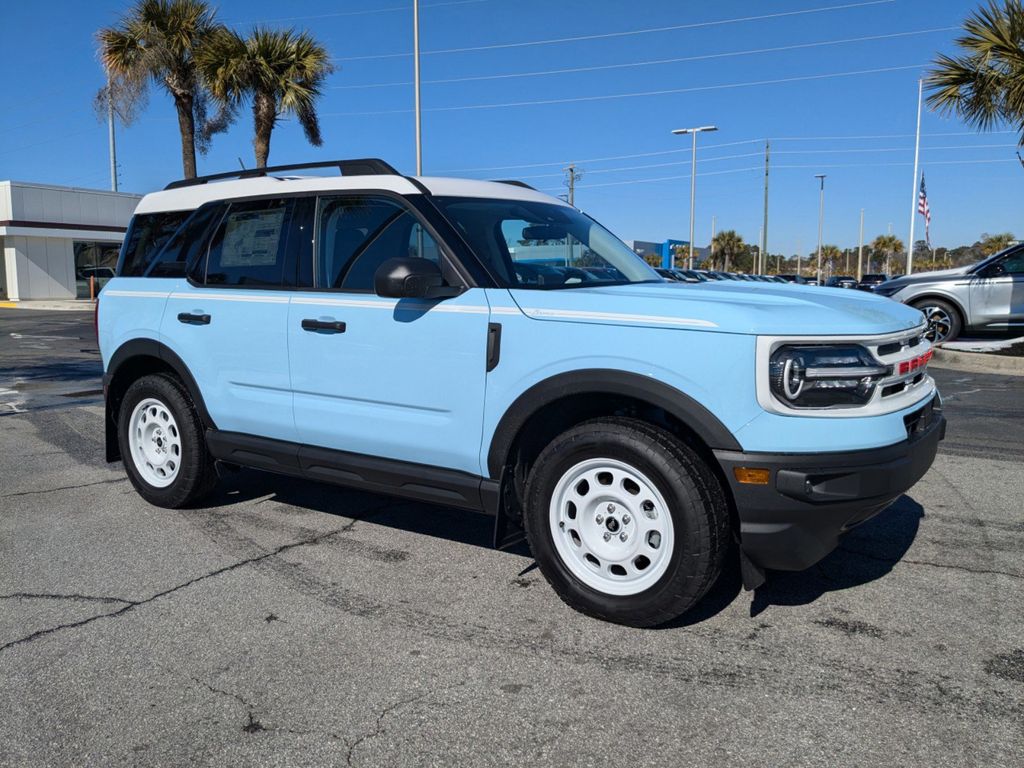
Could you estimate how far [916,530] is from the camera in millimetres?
4848

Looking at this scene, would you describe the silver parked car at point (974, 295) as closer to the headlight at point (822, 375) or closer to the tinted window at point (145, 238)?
the headlight at point (822, 375)

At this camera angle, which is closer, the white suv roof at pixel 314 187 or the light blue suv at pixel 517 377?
the light blue suv at pixel 517 377

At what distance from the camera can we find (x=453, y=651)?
11.1ft

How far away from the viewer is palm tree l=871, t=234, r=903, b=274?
100 meters

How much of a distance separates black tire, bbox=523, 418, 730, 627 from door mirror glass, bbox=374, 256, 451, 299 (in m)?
0.91

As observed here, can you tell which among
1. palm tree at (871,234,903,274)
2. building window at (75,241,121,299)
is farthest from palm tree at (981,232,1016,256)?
building window at (75,241,121,299)

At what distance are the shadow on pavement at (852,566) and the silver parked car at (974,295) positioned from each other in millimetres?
9577

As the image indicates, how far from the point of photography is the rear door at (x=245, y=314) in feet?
15.1

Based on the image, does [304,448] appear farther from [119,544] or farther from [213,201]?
[213,201]

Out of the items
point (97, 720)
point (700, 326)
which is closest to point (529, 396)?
point (700, 326)

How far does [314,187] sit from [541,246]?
1.27 m

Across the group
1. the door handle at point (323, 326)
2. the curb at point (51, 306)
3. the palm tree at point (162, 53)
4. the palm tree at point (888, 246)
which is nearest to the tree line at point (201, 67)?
the palm tree at point (162, 53)

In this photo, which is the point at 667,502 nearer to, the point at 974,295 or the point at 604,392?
the point at 604,392

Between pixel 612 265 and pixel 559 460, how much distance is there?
1.46 m
